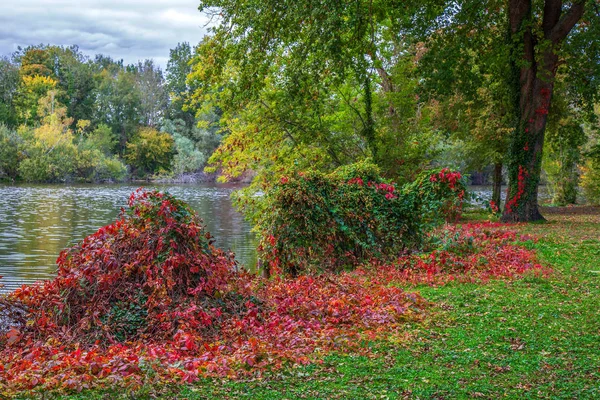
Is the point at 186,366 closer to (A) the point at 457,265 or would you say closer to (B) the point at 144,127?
(A) the point at 457,265

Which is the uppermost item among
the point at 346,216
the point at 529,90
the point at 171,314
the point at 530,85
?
the point at 530,85

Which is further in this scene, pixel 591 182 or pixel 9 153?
pixel 9 153

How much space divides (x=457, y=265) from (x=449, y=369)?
5.75 m

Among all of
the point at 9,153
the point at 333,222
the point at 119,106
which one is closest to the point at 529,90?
the point at 333,222

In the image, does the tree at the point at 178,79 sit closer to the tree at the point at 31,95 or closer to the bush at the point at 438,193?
the tree at the point at 31,95

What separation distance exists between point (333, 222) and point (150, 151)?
69.2 meters

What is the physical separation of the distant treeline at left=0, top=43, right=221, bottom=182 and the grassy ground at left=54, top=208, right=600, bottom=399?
59.5 metres

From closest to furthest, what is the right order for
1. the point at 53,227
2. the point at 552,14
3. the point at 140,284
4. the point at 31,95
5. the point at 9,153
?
1. the point at 140,284
2. the point at 552,14
3. the point at 53,227
4. the point at 9,153
5. the point at 31,95

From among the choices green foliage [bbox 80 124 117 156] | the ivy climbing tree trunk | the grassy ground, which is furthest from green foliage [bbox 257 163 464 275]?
green foliage [bbox 80 124 117 156]

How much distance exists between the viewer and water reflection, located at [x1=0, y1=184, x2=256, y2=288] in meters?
17.3

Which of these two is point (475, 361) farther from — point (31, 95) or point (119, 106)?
point (119, 106)

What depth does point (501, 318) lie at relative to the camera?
695 cm

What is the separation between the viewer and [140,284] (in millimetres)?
7160

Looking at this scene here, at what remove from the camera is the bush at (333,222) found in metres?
11.5
